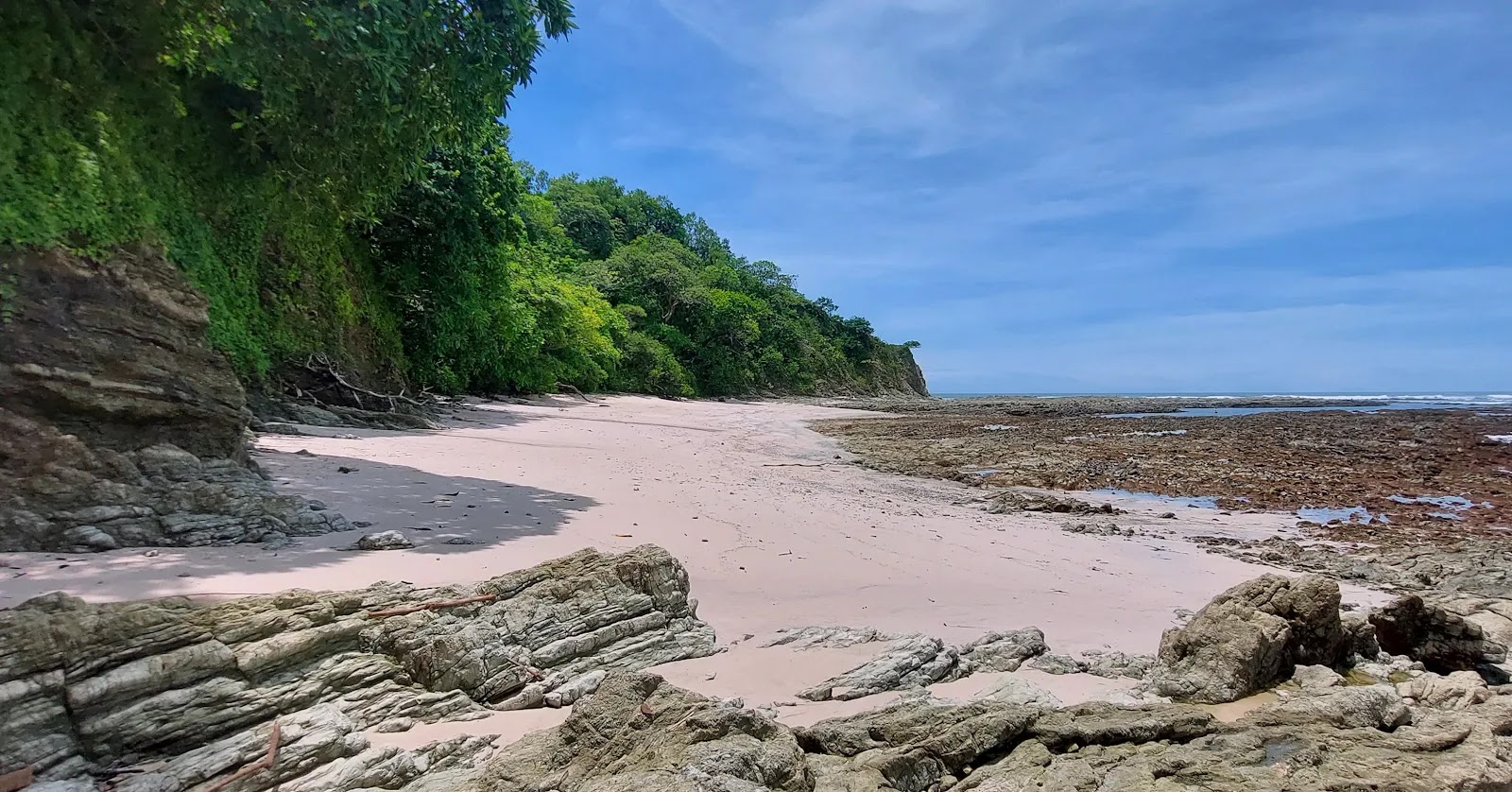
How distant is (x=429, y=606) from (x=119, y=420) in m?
3.47

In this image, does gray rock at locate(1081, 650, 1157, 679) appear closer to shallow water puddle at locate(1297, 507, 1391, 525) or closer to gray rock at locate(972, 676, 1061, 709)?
gray rock at locate(972, 676, 1061, 709)

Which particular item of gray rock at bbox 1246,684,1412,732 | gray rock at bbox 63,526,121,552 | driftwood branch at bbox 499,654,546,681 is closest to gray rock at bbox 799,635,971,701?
driftwood branch at bbox 499,654,546,681

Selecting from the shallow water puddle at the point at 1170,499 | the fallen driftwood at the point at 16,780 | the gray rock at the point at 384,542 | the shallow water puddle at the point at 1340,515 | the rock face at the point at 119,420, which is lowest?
the shallow water puddle at the point at 1340,515

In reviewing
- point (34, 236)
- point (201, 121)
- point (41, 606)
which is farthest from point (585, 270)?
point (41, 606)

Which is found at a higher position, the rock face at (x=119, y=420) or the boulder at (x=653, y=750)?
the rock face at (x=119, y=420)

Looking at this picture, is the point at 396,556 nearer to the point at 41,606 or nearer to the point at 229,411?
the point at 41,606

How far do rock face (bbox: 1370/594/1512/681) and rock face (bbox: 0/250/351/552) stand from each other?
25.8ft

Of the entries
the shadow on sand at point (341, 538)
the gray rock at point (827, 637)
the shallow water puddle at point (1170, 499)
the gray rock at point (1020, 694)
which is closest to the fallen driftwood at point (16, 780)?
the shadow on sand at point (341, 538)

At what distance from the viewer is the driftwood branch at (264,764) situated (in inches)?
96.4

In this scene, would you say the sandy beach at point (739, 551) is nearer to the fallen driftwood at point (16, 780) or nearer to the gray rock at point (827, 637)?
the gray rock at point (827, 637)

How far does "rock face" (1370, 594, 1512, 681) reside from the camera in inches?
184

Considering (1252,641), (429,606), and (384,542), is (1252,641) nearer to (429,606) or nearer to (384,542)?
(429,606)

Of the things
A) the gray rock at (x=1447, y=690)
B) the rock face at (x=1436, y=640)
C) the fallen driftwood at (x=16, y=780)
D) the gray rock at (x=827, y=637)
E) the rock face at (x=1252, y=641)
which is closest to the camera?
the fallen driftwood at (x=16, y=780)

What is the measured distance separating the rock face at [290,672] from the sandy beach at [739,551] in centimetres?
40
